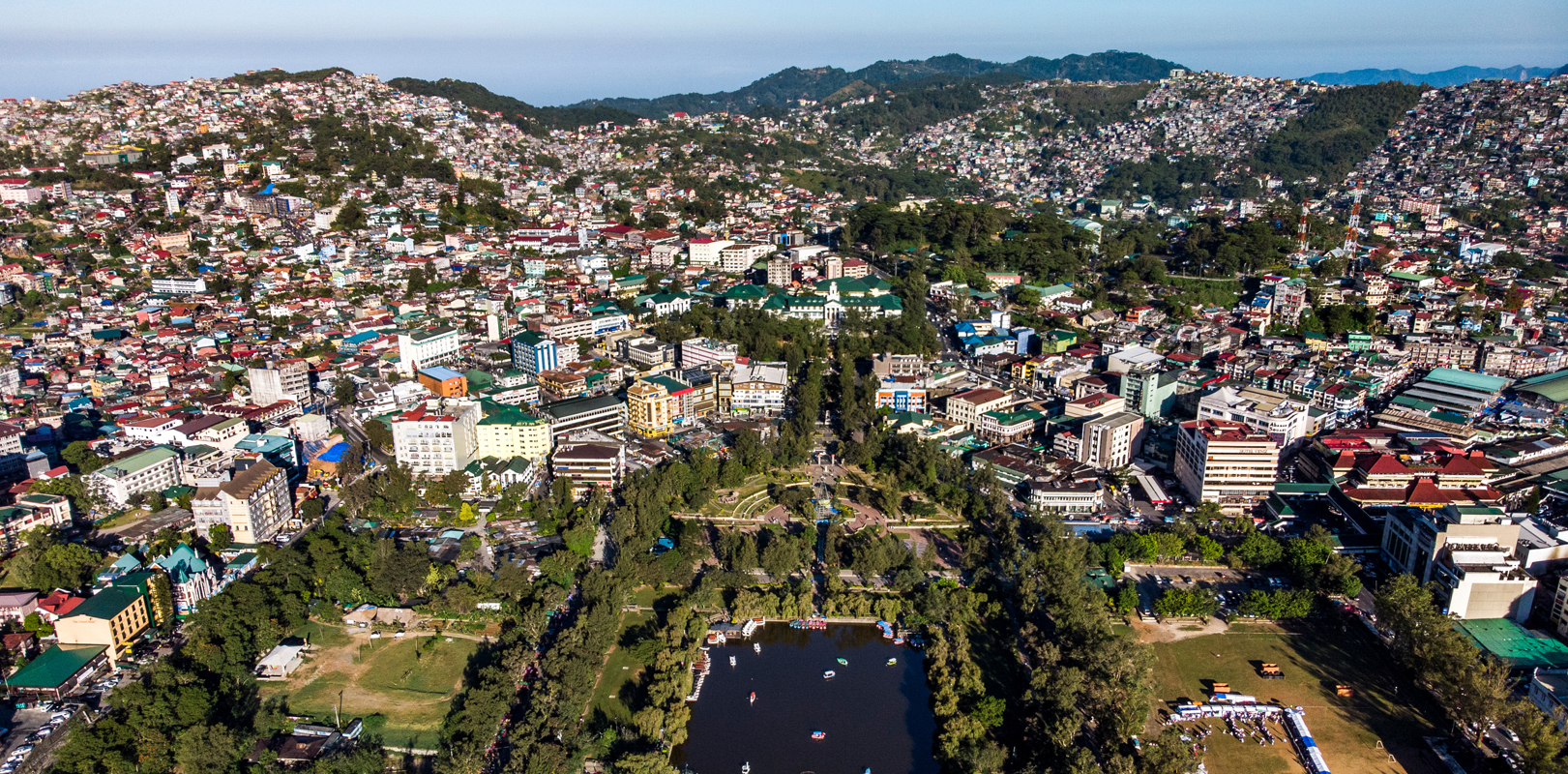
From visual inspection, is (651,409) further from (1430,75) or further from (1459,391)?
(1430,75)

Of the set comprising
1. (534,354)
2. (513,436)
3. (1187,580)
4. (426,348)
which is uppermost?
(534,354)

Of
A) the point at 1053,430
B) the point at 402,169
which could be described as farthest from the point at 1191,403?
the point at 402,169

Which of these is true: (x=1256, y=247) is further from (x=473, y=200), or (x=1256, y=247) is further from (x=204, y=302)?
(x=204, y=302)

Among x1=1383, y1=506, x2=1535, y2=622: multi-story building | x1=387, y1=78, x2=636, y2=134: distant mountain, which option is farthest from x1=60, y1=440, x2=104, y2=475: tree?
x1=387, y1=78, x2=636, y2=134: distant mountain

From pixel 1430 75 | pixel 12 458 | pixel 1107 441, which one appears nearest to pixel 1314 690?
pixel 1107 441

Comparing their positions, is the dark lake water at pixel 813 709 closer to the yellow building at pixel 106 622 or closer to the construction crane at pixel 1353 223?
the yellow building at pixel 106 622

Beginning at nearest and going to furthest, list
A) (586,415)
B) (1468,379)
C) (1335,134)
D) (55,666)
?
1. (55,666)
2. (586,415)
3. (1468,379)
4. (1335,134)
